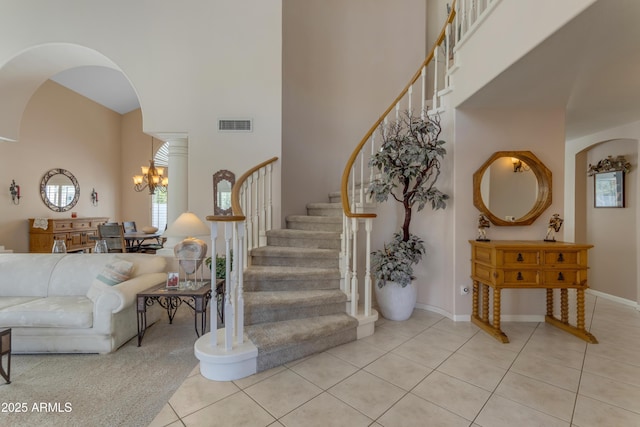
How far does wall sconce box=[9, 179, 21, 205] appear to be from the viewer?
5.45 meters

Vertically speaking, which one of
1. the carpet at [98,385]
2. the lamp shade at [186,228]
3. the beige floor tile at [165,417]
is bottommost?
the carpet at [98,385]

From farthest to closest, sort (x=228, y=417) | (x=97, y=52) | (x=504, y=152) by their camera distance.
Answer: (x=97, y=52)
(x=504, y=152)
(x=228, y=417)

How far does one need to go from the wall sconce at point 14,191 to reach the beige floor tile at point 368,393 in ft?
23.0

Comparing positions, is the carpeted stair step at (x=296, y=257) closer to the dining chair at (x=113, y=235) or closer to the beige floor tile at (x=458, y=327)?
the beige floor tile at (x=458, y=327)

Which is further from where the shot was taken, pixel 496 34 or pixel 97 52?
pixel 97 52

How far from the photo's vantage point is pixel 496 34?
2.35 meters

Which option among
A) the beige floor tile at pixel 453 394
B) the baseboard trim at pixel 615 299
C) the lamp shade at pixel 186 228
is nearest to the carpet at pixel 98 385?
the lamp shade at pixel 186 228

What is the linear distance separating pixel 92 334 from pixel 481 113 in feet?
14.5

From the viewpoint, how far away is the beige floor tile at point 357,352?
2.38 m

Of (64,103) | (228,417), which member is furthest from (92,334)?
(64,103)

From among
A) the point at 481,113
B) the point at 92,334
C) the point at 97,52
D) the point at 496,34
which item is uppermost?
the point at 97,52

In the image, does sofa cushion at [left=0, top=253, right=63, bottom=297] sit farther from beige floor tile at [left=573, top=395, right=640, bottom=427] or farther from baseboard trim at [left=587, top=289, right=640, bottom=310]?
baseboard trim at [left=587, top=289, right=640, bottom=310]

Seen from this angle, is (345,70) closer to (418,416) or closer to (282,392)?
(282,392)

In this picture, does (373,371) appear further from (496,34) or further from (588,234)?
(588,234)
